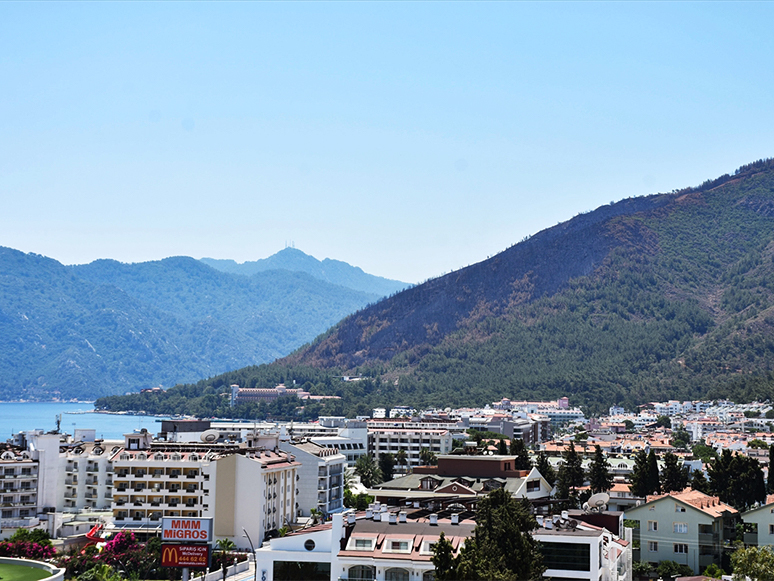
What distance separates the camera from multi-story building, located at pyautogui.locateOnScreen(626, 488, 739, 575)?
239ft

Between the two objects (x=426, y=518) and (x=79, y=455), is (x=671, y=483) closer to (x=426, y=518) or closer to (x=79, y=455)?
(x=426, y=518)

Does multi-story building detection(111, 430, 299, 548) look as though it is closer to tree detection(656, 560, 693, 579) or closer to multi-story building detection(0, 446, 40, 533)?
multi-story building detection(0, 446, 40, 533)

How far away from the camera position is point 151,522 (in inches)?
3516

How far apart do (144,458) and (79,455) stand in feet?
41.2

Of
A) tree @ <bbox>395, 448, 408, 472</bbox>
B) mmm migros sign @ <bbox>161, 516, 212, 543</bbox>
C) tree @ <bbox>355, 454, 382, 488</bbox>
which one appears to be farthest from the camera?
tree @ <bbox>395, 448, 408, 472</bbox>

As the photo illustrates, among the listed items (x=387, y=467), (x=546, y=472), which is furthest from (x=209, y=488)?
(x=387, y=467)

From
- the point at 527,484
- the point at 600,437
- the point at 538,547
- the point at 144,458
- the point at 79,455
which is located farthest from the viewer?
the point at 600,437

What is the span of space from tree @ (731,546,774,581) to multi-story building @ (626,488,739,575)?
19.4 metres

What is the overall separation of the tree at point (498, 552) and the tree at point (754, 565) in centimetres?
1086

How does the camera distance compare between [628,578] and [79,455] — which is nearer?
[628,578]

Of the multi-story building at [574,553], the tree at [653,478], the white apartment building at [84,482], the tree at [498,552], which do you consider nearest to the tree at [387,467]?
the white apartment building at [84,482]

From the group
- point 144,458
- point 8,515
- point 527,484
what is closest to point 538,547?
point 527,484

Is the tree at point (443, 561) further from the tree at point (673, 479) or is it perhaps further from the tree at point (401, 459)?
the tree at point (401, 459)

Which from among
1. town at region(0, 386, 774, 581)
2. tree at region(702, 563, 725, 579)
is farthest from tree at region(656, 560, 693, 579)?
tree at region(702, 563, 725, 579)
